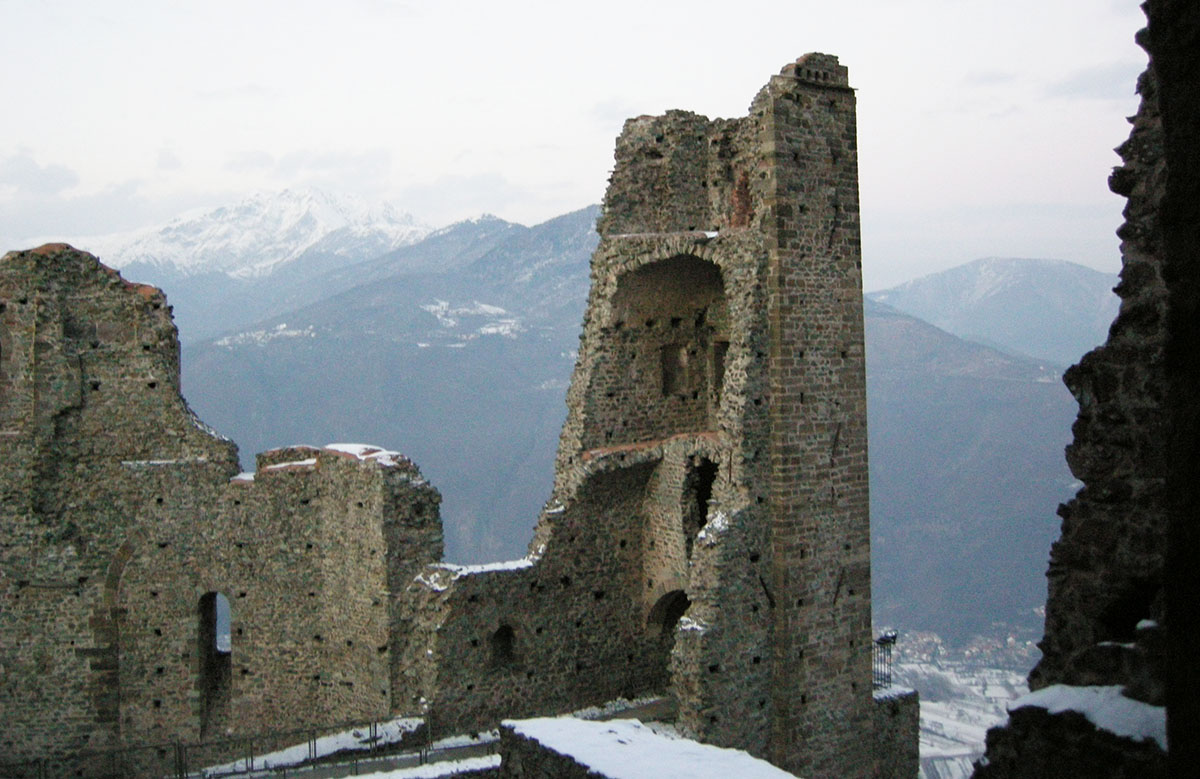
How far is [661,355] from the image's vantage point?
1688 centimetres

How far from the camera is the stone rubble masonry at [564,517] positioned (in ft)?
47.8

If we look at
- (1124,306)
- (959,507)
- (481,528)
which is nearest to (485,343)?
(481,528)

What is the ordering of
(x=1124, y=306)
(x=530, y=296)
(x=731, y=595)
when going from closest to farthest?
1. (x=1124, y=306)
2. (x=731, y=595)
3. (x=530, y=296)

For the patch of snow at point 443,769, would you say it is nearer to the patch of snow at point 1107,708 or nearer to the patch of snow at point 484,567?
the patch of snow at point 484,567

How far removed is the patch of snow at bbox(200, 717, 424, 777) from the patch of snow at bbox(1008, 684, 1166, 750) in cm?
1012

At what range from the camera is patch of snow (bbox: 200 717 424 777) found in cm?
1420

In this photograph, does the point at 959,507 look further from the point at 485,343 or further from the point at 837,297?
the point at 837,297

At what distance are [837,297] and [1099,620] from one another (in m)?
10.0

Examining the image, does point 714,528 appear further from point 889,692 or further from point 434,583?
point 889,692

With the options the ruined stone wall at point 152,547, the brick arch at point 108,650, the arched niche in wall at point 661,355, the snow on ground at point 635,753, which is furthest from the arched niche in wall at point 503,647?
the brick arch at point 108,650

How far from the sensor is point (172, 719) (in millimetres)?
16641

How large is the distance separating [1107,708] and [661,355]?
Result: 40.1ft

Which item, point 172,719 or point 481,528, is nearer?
point 172,719

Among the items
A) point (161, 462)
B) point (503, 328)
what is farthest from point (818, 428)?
point (503, 328)
